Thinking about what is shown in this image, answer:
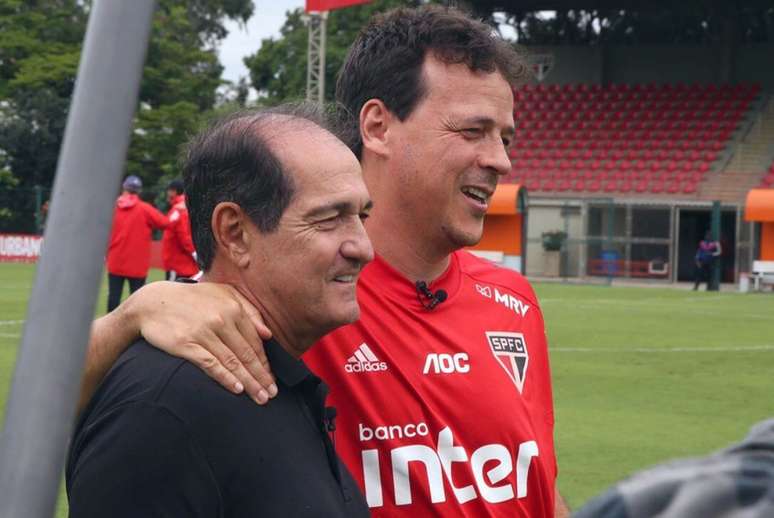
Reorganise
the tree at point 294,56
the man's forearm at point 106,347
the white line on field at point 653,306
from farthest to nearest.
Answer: the tree at point 294,56
the white line on field at point 653,306
the man's forearm at point 106,347

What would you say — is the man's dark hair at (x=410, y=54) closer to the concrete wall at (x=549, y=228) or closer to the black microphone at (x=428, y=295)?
the black microphone at (x=428, y=295)

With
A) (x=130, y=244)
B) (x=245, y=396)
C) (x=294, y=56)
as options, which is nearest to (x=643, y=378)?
(x=130, y=244)

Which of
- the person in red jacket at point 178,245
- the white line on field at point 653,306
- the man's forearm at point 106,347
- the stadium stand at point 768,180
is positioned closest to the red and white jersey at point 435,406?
the man's forearm at point 106,347

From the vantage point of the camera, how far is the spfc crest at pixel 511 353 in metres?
2.93

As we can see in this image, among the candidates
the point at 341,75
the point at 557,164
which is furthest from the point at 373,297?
the point at 557,164

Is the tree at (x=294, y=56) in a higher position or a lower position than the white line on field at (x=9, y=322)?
Answer: higher

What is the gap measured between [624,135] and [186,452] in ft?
124

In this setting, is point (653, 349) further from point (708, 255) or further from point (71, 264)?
point (708, 255)

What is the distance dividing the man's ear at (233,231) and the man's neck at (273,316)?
37 mm

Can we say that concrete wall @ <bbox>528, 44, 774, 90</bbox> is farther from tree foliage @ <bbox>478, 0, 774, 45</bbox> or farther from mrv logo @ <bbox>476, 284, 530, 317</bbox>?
mrv logo @ <bbox>476, 284, 530, 317</bbox>

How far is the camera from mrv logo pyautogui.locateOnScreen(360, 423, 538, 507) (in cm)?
268

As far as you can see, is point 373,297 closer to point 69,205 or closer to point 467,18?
point 467,18

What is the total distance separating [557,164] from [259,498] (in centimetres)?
3674

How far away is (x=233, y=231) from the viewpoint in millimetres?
2225
